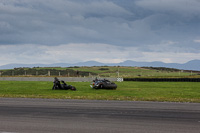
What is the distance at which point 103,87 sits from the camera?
33.9 meters

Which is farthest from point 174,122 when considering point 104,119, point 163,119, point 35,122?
point 35,122

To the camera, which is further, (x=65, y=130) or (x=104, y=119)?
(x=104, y=119)

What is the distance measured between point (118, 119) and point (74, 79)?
47638mm

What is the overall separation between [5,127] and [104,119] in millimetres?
3671

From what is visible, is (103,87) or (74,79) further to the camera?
(74,79)

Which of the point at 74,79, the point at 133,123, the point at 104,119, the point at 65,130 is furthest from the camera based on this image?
the point at 74,79

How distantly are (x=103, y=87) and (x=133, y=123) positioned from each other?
23297 mm

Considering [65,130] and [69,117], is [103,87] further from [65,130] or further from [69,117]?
[65,130]

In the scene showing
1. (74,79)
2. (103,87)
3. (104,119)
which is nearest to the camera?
(104,119)

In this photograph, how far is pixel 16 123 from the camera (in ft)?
35.3

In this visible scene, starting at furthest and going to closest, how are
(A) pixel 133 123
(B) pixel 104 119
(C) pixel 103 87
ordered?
(C) pixel 103 87
(B) pixel 104 119
(A) pixel 133 123

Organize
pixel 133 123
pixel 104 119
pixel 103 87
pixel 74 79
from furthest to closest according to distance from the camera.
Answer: pixel 74 79 < pixel 103 87 < pixel 104 119 < pixel 133 123

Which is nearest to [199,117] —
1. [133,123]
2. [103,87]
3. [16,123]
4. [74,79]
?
[133,123]

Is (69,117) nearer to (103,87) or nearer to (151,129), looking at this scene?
(151,129)
